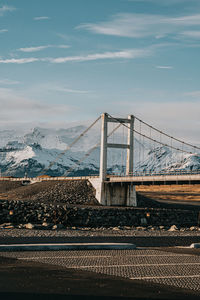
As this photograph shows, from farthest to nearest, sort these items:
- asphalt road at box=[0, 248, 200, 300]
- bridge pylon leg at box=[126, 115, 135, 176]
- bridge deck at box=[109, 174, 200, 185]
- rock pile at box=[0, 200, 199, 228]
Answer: bridge pylon leg at box=[126, 115, 135, 176] → bridge deck at box=[109, 174, 200, 185] → rock pile at box=[0, 200, 199, 228] → asphalt road at box=[0, 248, 200, 300]

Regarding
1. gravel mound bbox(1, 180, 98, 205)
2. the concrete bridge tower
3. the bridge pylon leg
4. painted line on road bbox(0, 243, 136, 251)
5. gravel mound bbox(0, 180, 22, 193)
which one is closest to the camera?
painted line on road bbox(0, 243, 136, 251)

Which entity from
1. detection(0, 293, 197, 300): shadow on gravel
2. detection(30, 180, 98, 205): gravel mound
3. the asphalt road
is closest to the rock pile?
detection(30, 180, 98, 205): gravel mound

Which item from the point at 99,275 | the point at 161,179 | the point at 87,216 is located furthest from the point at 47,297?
the point at 161,179

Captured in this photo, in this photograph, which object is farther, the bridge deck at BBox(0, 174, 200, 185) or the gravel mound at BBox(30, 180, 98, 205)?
the gravel mound at BBox(30, 180, 98, 205)

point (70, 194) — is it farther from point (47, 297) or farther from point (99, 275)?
point (47, 297)

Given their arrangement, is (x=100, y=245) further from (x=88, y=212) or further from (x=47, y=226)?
(x=88, y=212)

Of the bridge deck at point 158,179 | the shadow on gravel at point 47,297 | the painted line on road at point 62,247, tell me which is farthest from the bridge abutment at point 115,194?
the shadow on gravel at point 47,297

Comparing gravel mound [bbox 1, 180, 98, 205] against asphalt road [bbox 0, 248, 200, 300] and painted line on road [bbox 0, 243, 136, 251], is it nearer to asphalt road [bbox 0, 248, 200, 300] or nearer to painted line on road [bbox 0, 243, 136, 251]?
painted line on road [bbox 0, 243, 136, 251]

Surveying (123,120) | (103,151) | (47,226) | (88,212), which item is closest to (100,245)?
(47,226)

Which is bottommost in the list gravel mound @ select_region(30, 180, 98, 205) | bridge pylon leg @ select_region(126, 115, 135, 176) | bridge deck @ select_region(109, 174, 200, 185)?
gravel mound @ select_region(30, 180, 98, 205)

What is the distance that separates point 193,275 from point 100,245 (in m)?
6.17

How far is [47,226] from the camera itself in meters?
32.2

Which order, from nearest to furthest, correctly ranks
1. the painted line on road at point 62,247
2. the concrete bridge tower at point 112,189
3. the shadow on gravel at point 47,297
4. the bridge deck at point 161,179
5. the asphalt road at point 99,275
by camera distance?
the shadow on gravel at point 47,297 → the asphalt road at point 99,275 → the painted line on road at point 62,247 → the bridge deck at point 161,179 → the concrete bridge tower at point 112,189

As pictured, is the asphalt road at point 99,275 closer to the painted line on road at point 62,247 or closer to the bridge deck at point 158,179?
the painted line on road at point 62,247
